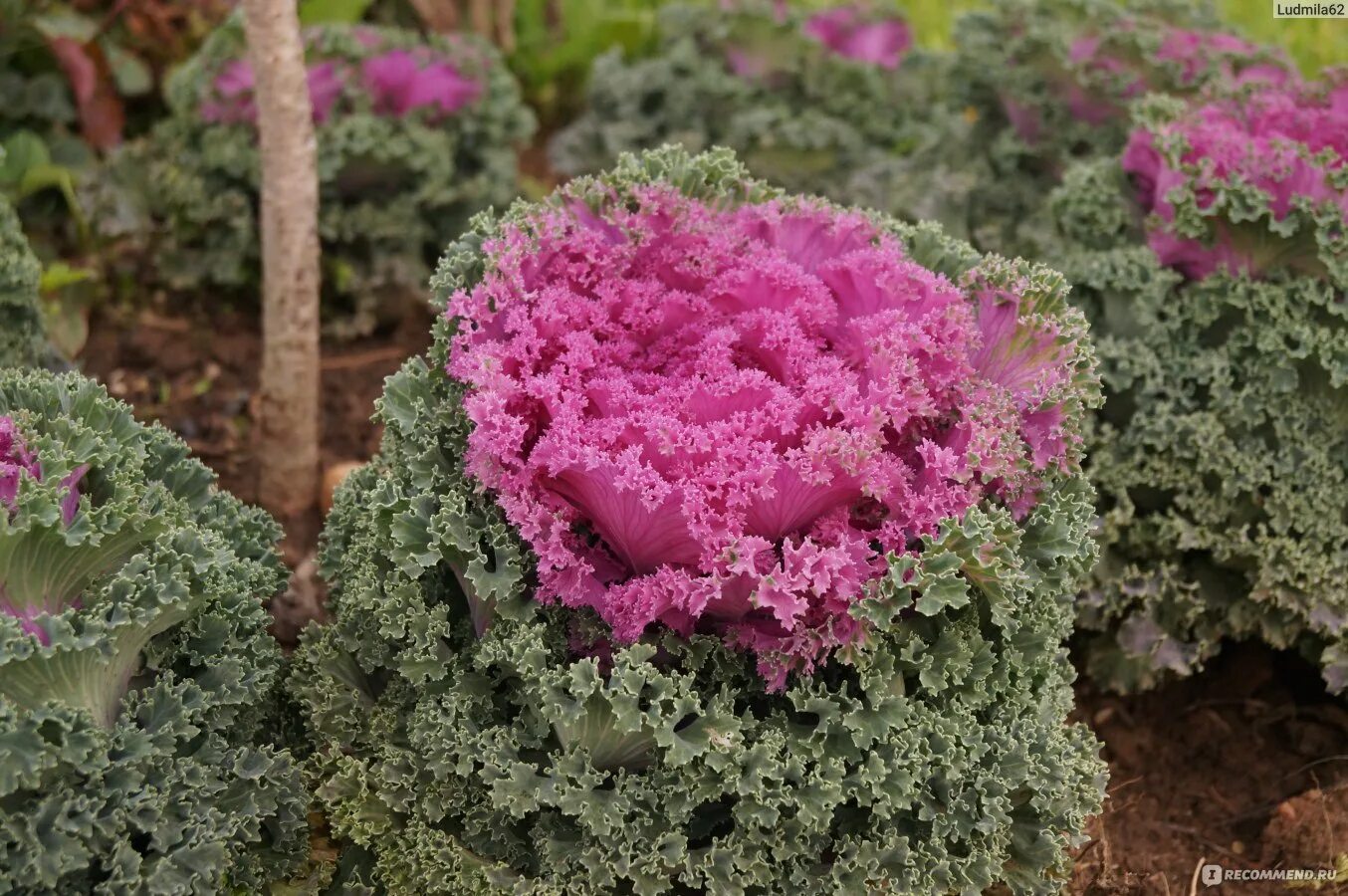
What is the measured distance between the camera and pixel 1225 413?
3.77m

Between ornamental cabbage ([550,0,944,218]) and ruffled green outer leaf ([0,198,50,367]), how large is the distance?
103 inches

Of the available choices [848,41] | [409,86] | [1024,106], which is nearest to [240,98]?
[409,86]

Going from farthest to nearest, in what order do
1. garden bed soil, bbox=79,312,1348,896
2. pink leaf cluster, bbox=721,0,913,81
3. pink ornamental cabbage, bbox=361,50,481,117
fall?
pink leaf cluster, bbox=721,0,913,81
pink ornamental cabbage, bbox=361,50,481,117
garden bed soil, bbox=79,312,1348,896

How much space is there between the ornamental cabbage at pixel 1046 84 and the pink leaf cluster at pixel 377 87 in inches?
75.4

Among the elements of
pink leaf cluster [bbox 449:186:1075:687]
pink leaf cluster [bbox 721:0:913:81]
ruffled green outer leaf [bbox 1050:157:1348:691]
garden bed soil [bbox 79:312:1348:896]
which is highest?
pink leaf cluster [bbox 721:0:913:81]

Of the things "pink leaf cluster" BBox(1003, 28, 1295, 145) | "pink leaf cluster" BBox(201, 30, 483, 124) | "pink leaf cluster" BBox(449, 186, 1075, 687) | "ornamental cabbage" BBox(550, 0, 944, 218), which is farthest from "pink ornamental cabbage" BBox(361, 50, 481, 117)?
"pink leaf cluster" BBox(1003, 28, 1295, 145)

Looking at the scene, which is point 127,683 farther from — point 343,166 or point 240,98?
point 240,98

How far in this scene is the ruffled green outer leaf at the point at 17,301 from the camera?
11.9 feet

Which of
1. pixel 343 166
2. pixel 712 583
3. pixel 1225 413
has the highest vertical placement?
pixel 343 166

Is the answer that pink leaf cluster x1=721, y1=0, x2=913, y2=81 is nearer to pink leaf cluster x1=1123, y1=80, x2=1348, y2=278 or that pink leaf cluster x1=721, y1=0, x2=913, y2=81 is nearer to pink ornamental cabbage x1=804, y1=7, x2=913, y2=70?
pink ornamental cabbage x1=804, y1=7, x2=913, y2=70

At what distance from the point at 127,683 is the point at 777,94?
13.1 feet

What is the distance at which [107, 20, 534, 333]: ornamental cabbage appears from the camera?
4891 mm

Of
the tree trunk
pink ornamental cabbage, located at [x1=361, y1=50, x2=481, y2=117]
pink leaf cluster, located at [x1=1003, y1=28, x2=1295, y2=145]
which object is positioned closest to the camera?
the tree trunk

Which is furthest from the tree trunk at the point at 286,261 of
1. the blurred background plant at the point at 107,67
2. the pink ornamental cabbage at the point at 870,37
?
the pink ornamental cabbage at the point at 870,37
